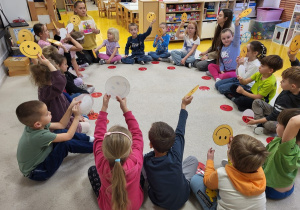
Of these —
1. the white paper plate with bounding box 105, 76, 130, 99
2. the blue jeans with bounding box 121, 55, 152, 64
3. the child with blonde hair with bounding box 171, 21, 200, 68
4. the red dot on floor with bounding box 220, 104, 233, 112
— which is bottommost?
the red dot on floor with bounding box 220, 104, 233, 112

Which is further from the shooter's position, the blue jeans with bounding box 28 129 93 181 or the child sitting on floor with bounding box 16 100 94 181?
the blue jeans with bounding box 28 129 93 181

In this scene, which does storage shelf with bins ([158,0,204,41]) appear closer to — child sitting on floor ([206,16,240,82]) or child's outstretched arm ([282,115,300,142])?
child sitting on floor ([206,16,240,82])

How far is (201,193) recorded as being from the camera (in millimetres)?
1531

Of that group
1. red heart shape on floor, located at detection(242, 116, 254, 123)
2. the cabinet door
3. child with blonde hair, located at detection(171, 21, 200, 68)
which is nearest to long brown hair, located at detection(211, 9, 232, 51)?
child with blonde hair, located at detection(171, 21, 200, 68)

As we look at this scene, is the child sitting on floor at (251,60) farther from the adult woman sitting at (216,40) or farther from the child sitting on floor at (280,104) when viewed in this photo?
the adult woman sitting at (216,40)

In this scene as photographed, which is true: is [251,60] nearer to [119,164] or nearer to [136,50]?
[136,50]

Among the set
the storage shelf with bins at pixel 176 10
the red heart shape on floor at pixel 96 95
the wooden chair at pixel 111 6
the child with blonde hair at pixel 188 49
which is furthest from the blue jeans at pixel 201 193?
the wooden chair at pixel 111 6

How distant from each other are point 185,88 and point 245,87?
0.82 metres

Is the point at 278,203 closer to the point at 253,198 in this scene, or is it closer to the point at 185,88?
the point at 253,198

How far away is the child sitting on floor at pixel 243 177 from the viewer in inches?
46.7

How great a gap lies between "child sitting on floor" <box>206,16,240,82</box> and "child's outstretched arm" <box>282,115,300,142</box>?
82.7 inches

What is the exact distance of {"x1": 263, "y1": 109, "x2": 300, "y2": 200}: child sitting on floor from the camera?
4.40 feet

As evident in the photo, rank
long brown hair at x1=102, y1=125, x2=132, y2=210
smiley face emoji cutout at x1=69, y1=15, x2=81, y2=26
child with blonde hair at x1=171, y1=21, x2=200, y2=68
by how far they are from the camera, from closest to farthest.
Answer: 1. long brown hair at x1=102, y1=125, x2=132, y2=210
2. smiley face emoji cutout at x1=69, y1=15, x2=81, y2=26
3. child with blonde hair at x1=171, y1=21, x2=200, y2=68

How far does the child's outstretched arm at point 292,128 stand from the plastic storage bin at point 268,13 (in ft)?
17.9
